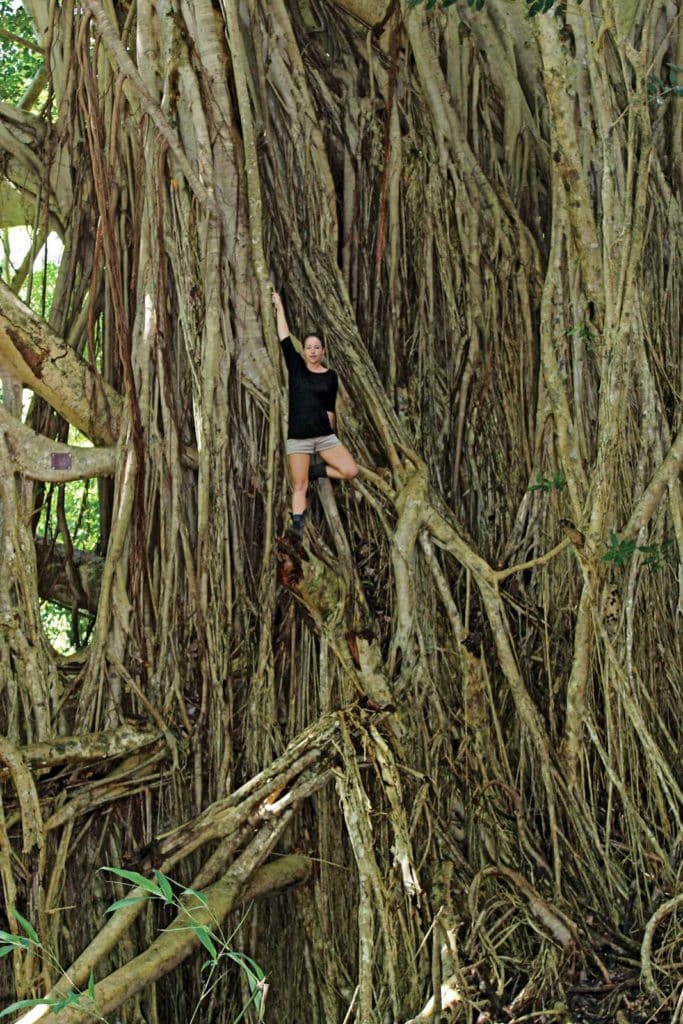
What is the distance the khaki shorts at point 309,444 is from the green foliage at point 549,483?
77 cm

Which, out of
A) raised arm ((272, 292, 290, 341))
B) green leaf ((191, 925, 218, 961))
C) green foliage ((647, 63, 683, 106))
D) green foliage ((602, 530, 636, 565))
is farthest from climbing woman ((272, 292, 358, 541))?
green leaf ((191, 925, 218, 961))

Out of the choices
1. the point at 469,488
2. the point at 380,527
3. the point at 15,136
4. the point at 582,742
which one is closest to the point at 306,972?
the point at 582,742

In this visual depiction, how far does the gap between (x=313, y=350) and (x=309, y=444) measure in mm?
328

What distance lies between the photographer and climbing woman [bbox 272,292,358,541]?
4.56m

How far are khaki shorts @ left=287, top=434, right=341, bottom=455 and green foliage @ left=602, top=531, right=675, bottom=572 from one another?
1.02 m

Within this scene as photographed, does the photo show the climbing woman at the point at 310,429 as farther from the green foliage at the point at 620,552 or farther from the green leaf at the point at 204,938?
the green leaf at the point at 204,938

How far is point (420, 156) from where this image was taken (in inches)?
207

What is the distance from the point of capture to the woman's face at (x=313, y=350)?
4.55 meters

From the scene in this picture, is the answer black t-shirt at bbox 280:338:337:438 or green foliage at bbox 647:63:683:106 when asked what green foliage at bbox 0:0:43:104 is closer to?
black t-shirt at bbox 280:338:337:438

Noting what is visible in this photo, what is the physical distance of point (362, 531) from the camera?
4.75 m

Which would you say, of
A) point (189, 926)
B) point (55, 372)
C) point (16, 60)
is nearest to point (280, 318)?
point (55, 372)

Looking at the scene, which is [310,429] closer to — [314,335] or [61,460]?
[314,335]

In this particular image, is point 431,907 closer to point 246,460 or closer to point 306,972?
point 306,972

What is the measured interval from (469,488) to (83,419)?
152 cm
